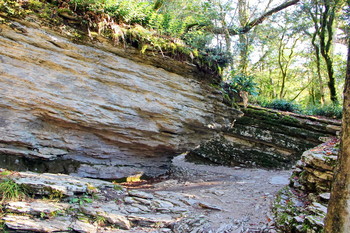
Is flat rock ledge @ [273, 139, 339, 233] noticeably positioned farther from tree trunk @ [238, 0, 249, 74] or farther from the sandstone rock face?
tree trunk @ [238, 0, 249, 74]

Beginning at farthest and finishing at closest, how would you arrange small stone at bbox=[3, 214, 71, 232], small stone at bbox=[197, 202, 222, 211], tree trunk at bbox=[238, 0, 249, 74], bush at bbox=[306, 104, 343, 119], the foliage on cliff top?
bush at bbox=[306, 104, 343, 119] < tree trunk at bbox=[238, 0, 249, 74] < the foliage on cliff top < small stone at bbox=[197, 202, 222, 211] < small stone at bbox=[3, 214, 71, 232]

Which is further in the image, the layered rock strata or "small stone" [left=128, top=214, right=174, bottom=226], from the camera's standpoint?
the layered rock strata

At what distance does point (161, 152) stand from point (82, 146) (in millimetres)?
2991

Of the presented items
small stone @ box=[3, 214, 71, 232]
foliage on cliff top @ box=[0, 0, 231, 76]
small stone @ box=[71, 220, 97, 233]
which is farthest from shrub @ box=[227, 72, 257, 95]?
small stone @ box=[3, 214, 71, 232]

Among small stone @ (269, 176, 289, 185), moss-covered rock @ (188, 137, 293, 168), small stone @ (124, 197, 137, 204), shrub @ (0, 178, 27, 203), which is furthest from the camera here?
moss-covered rock @ (188, 137, 293, 168)

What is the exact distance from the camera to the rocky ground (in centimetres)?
376

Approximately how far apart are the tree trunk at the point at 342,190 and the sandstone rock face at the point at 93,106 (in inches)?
223

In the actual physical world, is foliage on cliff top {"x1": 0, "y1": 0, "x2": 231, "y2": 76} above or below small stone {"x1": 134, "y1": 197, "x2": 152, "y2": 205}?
above

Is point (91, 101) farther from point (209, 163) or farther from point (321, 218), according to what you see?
point (209, 163)

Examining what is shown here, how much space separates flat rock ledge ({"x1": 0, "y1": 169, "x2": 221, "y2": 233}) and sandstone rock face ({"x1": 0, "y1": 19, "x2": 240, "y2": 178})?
1844 mm

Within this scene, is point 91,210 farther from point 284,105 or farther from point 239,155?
point 284,105

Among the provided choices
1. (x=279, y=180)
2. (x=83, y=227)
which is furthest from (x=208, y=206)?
(x=279, y=180)

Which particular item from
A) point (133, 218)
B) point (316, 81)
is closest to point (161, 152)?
point (133, 218)

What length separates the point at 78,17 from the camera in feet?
21.7
